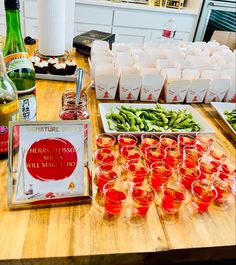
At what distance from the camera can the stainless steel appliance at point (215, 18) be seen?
3324 mm

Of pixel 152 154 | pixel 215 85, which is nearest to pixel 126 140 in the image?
pixel 152 154

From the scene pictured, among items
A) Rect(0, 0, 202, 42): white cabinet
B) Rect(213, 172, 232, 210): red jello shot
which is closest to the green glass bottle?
Rect(213, 172, 232, 210): red jello shot

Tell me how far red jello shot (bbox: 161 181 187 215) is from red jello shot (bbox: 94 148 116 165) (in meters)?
0.17

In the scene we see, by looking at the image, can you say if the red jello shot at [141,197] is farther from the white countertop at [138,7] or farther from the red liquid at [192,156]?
the white countertop at [138,7]

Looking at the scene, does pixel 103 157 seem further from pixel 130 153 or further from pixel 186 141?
pixel 186 141

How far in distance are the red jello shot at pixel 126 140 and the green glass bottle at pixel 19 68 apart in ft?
0.96

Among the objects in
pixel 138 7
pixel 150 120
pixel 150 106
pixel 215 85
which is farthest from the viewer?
pixel 138 7

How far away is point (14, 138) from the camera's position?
642 mm

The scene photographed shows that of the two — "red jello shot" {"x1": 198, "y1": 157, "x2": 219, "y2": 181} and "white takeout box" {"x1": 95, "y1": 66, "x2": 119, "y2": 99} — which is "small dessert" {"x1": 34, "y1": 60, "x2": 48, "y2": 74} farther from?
"red jello shot" {"x1": 198, "y1": 157, "x2": 219, "y2": 181}

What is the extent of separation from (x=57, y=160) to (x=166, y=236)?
0.31 m

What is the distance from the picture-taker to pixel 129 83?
1.23m

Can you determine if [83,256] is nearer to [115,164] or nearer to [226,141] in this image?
[115,164]

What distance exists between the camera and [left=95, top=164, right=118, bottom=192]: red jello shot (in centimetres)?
74

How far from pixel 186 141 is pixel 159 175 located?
25 cm
